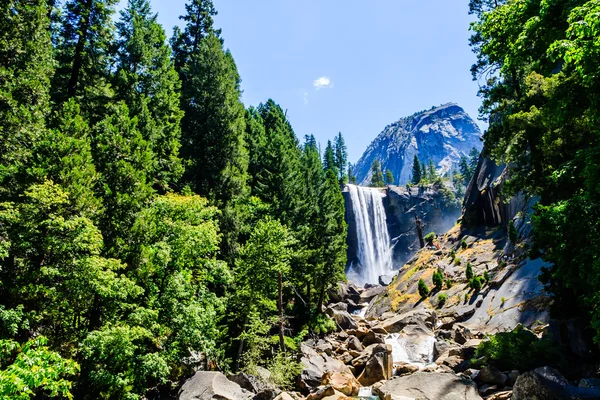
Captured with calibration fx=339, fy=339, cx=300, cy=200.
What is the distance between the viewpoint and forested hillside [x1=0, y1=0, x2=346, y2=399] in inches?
488

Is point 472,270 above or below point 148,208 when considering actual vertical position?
below

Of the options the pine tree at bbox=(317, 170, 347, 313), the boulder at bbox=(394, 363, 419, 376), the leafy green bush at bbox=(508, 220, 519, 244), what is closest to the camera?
the boulder at bbox=(394, 363, 419, 376)

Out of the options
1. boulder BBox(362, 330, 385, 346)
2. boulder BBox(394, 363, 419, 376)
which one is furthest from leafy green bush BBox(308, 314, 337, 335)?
boulder BBox(394, 363, 419, 376)

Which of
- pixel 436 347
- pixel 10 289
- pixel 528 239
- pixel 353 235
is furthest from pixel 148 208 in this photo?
pixel 353 235

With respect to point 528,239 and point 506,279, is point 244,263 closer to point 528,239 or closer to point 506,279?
point 506,279

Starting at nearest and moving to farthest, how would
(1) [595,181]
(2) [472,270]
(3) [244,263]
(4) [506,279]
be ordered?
(1) [595,181]
(3) [244,263]
(4) [506,279]
(2) [472,270]

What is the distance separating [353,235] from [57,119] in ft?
204

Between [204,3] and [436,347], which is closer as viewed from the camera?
[436,347]

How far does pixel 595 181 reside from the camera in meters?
8.09

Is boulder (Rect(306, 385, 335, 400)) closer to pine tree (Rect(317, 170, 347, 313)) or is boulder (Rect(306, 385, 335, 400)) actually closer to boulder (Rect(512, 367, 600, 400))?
boulder (Rect(512, 367, 600, 400))

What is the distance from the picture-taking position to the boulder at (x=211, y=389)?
44.8ft

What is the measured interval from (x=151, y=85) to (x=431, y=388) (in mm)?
23935

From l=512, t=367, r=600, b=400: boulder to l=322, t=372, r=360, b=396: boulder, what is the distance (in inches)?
309

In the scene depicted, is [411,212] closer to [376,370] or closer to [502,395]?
[376,370]
